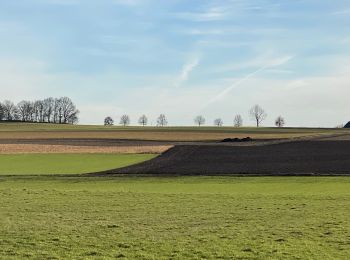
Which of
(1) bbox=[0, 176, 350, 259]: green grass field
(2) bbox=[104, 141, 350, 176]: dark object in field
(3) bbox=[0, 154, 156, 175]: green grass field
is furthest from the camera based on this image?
(3) bbox=[0, 154, 156, 175]: green grass field

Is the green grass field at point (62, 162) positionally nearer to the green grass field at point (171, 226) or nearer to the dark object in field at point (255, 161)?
the dark object in field at point (255, 161)

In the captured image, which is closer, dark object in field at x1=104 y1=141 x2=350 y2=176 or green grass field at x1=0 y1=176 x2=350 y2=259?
green grass field at x1=0 y1=176 x2=350 y2=259

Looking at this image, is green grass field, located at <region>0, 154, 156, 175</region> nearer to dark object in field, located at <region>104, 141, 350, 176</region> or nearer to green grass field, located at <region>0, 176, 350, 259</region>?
dark object in field, located at <region>104, 141, 350, 176</region>

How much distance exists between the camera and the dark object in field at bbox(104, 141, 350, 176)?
40.8 m

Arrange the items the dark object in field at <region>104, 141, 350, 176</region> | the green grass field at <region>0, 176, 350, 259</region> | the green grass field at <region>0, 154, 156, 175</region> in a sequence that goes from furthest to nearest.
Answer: the green grass field at <region>0, 154, 156, 175</region> < the dark object in field at <region>104, 141, 350, 176</region> < the green grass field at <region>0, 176, 350, 259</region>

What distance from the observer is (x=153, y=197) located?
71.0 ft

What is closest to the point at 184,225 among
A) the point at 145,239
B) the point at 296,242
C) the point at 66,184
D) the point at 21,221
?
the point at 145,239

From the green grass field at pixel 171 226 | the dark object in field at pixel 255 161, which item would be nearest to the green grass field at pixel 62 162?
the dark object in field at pixel 255 161

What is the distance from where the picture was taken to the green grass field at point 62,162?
4281 cm

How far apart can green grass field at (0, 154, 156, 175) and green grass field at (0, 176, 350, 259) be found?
1950cm

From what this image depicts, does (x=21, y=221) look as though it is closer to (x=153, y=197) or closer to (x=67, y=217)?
(x=67, y=217)

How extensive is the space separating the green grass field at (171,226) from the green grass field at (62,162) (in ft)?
64.0

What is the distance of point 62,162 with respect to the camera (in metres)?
50.1

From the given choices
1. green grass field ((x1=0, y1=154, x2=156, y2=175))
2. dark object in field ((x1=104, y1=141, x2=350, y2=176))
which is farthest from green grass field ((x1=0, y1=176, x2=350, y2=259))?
green grass field ((x1=0, y1=154, x2=156, y2=175))
